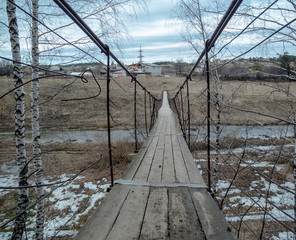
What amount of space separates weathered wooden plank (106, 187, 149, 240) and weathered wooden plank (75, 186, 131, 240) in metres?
0.03

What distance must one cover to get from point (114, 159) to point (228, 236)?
252 inches

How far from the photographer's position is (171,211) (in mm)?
1226

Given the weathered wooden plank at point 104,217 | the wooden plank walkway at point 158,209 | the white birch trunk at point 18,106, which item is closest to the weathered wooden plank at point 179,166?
the wooden plank walkway at point 158,209

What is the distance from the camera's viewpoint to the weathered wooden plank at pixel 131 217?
3.35ft

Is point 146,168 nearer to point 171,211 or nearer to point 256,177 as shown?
point 171,211

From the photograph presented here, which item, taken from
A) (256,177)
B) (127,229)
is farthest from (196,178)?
(256,177)

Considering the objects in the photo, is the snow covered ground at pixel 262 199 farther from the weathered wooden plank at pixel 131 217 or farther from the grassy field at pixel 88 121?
the weathered wooden plank at pixel 131 217

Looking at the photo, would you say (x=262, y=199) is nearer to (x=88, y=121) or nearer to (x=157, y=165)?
(x=157, y=165)

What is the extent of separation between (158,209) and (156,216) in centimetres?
7

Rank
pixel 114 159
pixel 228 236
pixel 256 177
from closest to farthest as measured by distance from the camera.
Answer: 1. pixel 228 236
2. pixel 256 177
3. pixel 114 159

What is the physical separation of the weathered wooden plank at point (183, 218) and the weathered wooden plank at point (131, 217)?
18cm

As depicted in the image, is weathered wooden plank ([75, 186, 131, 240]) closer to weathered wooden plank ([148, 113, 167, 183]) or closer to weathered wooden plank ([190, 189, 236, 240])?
weathered wooden plank ([148, 113, 167, 183])

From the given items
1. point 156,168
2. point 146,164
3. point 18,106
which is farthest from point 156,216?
point 18,106

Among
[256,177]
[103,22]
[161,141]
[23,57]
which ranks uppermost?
[103,22]
